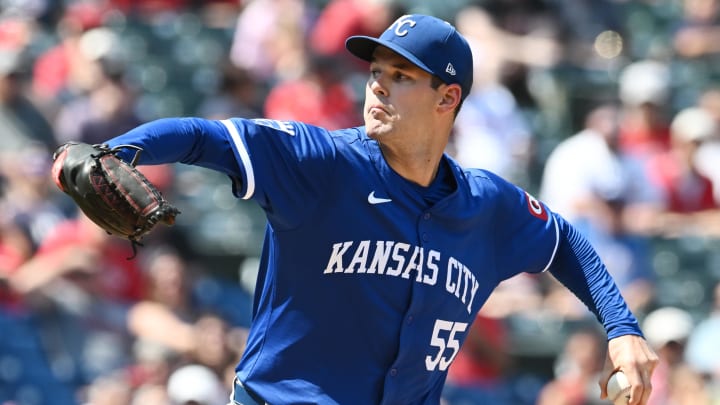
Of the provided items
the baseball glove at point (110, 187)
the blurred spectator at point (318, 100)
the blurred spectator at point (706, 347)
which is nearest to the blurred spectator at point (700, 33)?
the blurred spectator at point (318, 100)

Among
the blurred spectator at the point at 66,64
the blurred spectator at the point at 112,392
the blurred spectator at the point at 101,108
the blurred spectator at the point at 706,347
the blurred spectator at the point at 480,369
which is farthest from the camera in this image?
the blurred spectator at the point at 66,64

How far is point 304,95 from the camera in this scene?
8547 mm

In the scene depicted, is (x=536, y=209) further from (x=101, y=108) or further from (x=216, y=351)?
(x=101, y=108)

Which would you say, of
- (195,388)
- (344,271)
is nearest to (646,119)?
(195,388)

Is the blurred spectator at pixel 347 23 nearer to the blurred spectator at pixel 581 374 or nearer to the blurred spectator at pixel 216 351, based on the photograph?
the blurred spectator at pixel 216 351

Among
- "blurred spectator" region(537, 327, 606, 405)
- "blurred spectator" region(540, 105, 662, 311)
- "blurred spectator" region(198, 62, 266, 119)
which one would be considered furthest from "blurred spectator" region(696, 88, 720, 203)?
"blurred spectator" region(198, 62, 266, 119)

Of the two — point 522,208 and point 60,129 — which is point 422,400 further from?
point 60,129

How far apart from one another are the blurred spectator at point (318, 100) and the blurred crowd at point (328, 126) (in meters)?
0.01

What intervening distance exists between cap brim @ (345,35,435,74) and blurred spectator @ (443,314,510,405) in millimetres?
3350

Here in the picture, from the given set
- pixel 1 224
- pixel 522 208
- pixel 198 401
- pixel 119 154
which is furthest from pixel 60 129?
pixel 119 154

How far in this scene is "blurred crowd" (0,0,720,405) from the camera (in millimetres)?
7293

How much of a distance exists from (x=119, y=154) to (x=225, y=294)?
4.65 metres

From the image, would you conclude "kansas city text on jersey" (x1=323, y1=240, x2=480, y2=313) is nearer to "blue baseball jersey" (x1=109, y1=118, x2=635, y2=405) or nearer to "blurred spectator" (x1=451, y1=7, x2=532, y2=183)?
"blue baseball jersey" (x1=109, y1=118, x2=635, y2=405)

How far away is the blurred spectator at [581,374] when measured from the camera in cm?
704
